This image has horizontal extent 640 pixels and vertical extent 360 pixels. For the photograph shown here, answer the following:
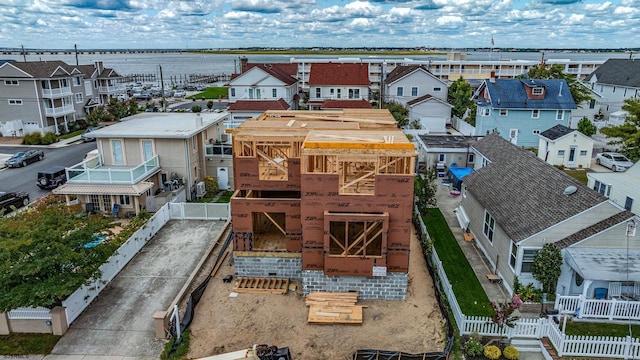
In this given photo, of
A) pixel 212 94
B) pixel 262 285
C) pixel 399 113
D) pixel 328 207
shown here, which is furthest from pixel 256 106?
pixel 212 94

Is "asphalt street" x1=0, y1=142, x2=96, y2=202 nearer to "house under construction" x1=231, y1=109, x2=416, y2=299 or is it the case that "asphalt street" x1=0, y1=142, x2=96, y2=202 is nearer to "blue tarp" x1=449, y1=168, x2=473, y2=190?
"house under construction" x1=231, y1=109, x2=416, y2=299

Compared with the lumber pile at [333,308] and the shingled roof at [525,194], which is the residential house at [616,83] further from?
the lumber pile at [333,308]

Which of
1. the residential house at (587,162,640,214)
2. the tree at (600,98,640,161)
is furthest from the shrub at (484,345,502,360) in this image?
the tree at (600,98,640,161)

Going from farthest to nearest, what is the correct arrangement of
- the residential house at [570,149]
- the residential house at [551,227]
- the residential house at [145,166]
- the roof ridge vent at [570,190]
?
the residential house at [570,149]
the residential house at [145,166]
the roof ridge vent at [570,190]
the residential house at [551,227]

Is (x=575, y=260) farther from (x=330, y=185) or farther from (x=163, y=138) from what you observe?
(x=163, y=138)

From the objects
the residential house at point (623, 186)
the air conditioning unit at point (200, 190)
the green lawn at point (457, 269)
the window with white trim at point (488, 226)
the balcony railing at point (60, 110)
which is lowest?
the green lawn at point (457, 269)

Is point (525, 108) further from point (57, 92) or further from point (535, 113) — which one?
point (57, 92)

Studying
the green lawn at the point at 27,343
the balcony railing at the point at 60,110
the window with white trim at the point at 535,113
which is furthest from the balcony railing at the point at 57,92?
the window with white trim at the point at 535,113
